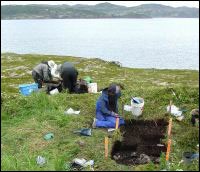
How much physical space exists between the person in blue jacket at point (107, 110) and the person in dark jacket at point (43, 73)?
5714 millimetres

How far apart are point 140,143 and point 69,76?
6462 millimetres

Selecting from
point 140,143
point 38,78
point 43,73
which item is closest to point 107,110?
point 140,143

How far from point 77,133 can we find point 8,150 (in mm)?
2356

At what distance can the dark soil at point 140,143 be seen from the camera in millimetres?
9031

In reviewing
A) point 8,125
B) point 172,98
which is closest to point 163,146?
point 172,98

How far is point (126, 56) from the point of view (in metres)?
80.6

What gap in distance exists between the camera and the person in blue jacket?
11062 millimetres

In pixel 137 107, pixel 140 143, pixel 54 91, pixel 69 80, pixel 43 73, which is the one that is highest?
pixel 43 73

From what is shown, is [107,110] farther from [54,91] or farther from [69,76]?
[54,91]

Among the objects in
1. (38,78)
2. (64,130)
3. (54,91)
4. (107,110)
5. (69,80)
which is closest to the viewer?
(64,130)

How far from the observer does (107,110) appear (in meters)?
11.3

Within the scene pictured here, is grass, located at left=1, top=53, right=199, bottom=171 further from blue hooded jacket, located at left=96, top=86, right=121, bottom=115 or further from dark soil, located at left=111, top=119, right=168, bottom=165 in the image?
blue hooded jacket, located at left=96, top=86, right=121, bottom=115

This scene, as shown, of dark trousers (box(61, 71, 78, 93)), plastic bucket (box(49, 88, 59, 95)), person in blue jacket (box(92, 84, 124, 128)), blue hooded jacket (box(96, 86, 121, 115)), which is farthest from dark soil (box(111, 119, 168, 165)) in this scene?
plastic bucket (box(49, 88, 59, 95))

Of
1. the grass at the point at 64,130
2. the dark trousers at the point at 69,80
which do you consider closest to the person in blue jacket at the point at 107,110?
the grass at the point at 64,130
